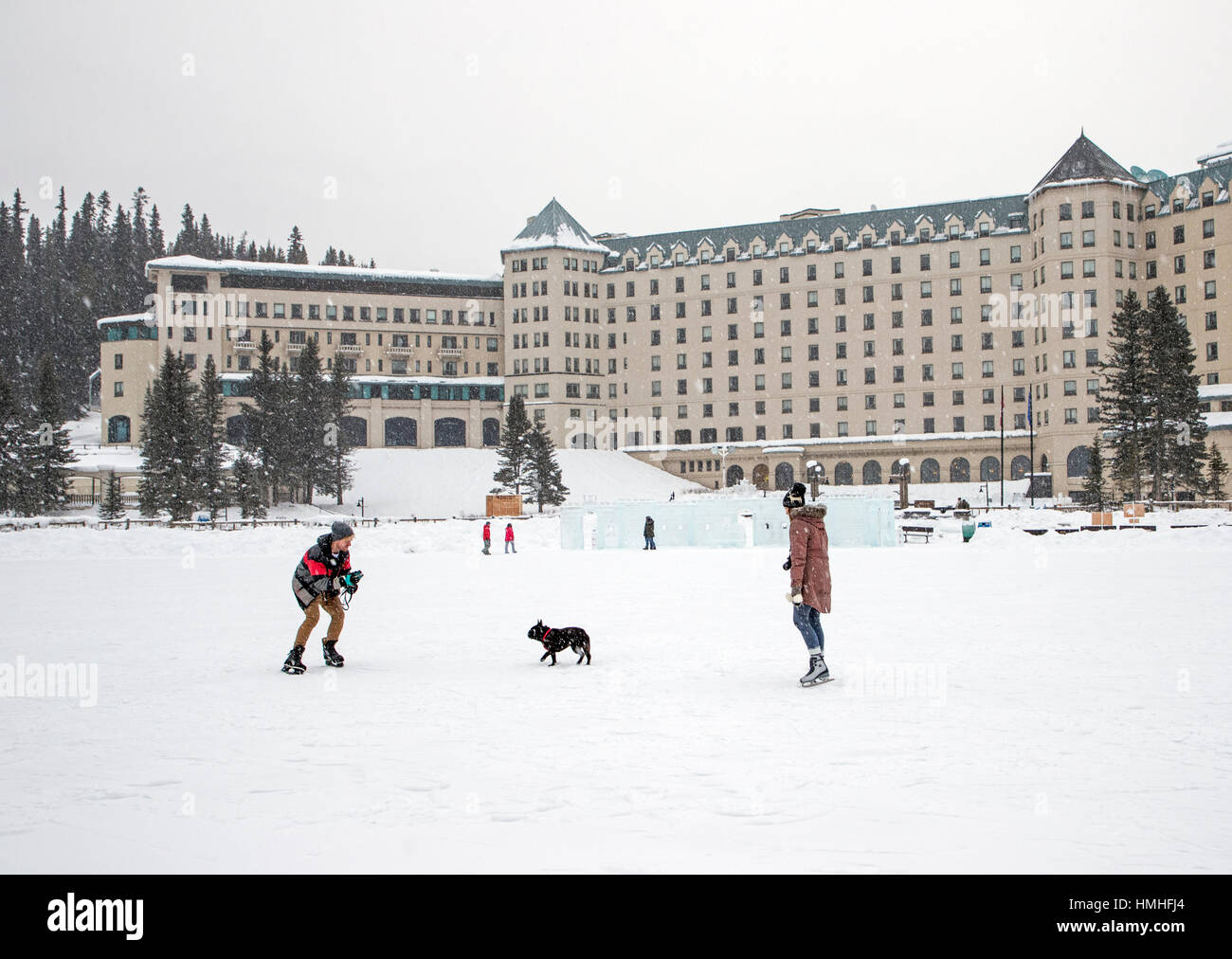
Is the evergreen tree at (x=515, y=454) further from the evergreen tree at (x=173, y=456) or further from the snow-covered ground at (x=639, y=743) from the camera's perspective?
the snow-covered ground at (x=639, y=743)

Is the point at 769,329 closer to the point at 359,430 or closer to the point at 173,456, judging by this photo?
the point at 359,430

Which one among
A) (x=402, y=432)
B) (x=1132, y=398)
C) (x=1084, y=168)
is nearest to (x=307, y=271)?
(x=402, y=432)

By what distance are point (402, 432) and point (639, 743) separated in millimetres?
91848

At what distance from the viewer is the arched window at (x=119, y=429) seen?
91875mm

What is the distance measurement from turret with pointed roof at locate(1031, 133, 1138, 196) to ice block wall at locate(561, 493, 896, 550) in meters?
56.7

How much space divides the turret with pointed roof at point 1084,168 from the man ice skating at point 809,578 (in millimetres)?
83466

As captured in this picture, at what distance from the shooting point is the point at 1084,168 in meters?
81.6

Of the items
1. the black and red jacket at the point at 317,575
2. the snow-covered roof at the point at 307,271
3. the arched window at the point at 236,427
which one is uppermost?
the snow-covered roof at the point at 307,271

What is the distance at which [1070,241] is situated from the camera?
268ft

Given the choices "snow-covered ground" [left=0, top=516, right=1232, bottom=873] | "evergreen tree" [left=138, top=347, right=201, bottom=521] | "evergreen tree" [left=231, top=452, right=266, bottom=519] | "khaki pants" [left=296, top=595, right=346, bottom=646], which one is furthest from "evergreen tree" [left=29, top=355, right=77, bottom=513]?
"khaki pants" [left=296, top=595, right=346, bottom=646]

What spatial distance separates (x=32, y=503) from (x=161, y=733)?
61.5 m

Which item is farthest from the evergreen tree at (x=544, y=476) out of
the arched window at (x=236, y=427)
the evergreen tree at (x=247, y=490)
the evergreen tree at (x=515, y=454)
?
the arched window at (x=236, y=427)

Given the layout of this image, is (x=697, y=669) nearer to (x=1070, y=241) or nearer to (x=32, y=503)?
(x=32, y=503)
